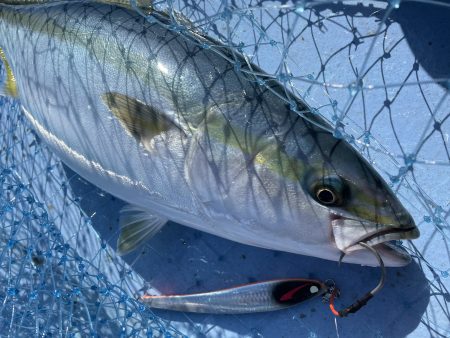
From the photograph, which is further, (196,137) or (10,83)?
(10,83)

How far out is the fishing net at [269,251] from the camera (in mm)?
1752

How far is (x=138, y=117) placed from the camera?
1.57m

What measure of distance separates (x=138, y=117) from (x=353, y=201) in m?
0.63

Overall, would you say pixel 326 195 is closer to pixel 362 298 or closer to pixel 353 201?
pixel 353 201

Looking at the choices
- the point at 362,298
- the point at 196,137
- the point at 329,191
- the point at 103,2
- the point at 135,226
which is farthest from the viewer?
the point at 135,226

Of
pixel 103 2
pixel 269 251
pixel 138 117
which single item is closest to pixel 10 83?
pixel 103 2

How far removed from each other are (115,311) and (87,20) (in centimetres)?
101

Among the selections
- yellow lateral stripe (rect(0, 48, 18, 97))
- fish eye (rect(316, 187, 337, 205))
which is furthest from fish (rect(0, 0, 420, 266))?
yellow lateral stripe (rect(0, 48, 18, 97))

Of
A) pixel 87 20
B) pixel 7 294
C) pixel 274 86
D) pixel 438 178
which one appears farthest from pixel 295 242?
pixel 7 294

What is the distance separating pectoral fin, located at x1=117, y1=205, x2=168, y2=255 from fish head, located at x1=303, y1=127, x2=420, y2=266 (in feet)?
2.11

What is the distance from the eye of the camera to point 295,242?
4.91ft

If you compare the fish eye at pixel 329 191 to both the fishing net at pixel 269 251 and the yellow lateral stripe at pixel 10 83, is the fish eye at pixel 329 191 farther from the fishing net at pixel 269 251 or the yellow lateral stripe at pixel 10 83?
the yellow lateral stripe at pixel 10 83

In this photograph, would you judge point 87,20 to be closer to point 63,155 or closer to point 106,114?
point 106,114

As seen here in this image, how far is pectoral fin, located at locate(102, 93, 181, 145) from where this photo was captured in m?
1.55
